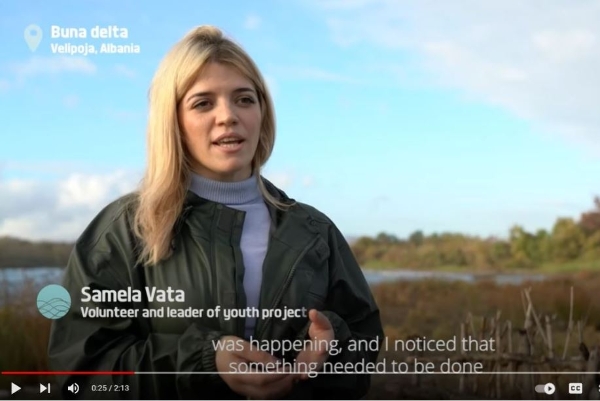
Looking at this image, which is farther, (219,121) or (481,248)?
(481,248)

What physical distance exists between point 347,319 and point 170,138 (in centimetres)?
95

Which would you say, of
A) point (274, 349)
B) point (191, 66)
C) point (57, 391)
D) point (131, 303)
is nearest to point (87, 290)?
point (131, 303)

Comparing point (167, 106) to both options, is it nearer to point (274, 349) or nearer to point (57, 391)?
point (274, 349)

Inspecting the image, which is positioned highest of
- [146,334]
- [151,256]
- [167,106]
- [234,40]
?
[234,40]

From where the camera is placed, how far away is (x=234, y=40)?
303cm

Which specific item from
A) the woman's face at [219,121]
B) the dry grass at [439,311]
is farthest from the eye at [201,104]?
the dry grass at [439,311]

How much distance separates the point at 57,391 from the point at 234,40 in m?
1.51

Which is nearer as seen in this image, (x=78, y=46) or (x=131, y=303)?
(x=131, y=303)

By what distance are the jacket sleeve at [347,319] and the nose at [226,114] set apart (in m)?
0.59

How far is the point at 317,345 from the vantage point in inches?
118

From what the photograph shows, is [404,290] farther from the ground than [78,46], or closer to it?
closer to it

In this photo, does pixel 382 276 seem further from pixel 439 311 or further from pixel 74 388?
pixel 74 388

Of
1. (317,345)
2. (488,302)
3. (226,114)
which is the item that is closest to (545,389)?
(488,302)

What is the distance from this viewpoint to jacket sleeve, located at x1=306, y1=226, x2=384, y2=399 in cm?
302
